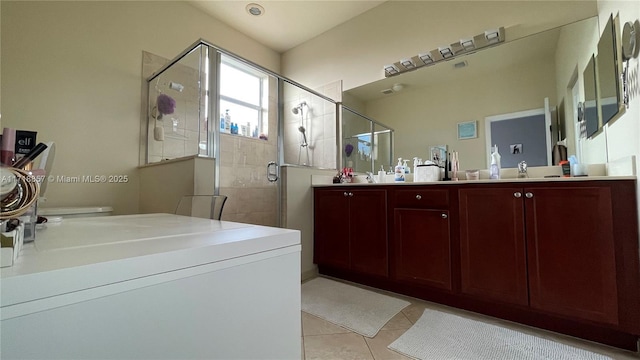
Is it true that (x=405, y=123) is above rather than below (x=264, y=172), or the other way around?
above

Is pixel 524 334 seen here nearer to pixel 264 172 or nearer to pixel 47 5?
pixel 264 172

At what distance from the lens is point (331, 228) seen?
7.84 ft

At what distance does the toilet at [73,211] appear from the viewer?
6.32 ft

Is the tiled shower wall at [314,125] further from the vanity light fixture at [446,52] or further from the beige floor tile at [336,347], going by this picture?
the beige floor tile at [336,347]

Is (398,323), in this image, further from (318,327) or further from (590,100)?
(590,100)

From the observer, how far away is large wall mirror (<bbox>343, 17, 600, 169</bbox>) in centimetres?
183

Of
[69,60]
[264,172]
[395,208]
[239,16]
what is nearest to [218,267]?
[395,208]


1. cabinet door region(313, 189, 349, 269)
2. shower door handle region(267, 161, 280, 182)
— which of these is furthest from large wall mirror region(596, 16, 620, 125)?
shower door handle region(267, 161, 280, 182)

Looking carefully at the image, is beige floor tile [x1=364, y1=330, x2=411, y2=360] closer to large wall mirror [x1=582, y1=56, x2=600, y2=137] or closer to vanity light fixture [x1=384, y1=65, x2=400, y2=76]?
large wall mirror [x1=582, y1=56, x2=600, y2=137]

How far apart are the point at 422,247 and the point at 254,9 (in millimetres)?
3138

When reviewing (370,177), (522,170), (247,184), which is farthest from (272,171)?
(522,170)

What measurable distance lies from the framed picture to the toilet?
3.13 meters

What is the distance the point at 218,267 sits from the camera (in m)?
0.50

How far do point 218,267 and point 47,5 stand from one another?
312 cm
